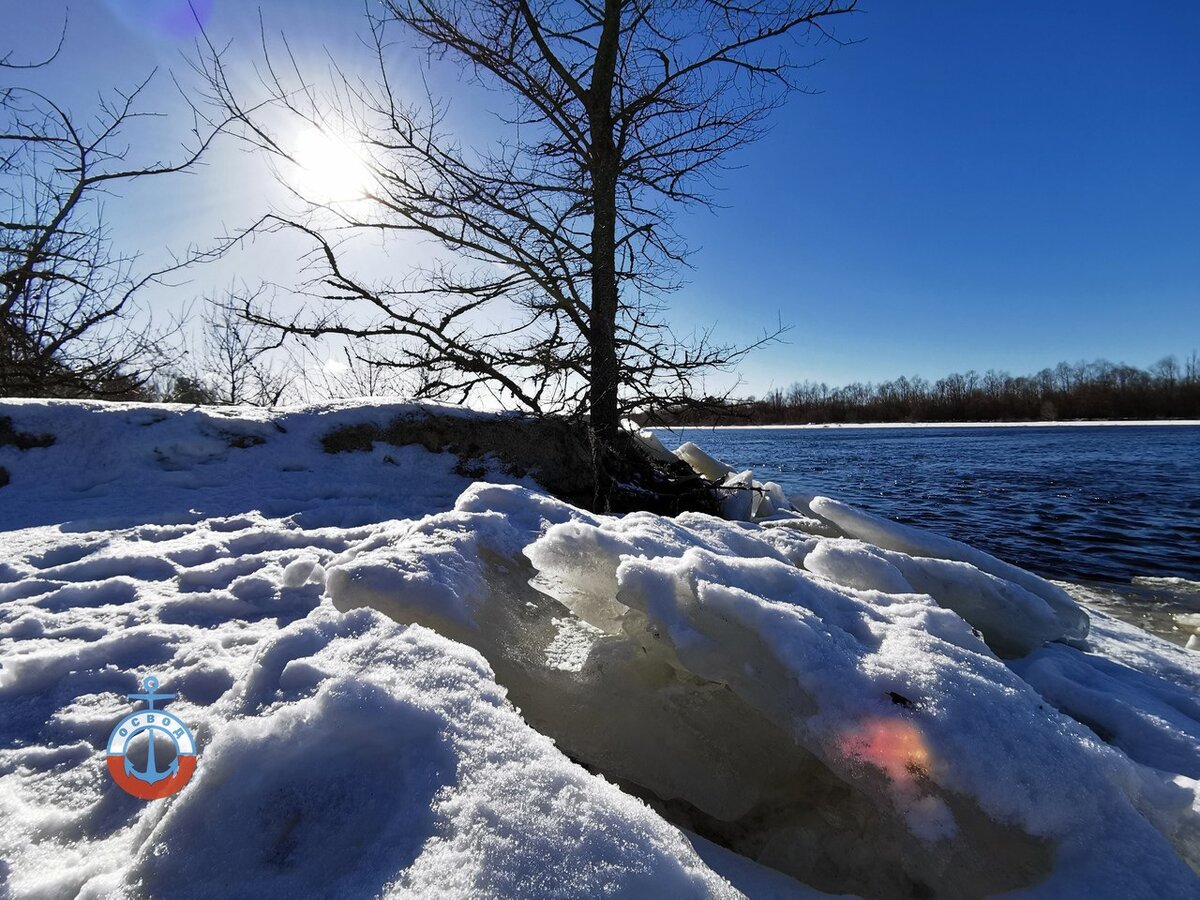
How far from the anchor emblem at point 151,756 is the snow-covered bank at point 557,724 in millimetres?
32

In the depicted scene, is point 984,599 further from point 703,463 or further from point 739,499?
point 703,463

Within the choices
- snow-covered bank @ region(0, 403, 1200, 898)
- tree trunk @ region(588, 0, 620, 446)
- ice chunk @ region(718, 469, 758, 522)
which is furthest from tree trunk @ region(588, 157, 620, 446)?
snow-covered bank @ region(0, 403, 1200, 898)

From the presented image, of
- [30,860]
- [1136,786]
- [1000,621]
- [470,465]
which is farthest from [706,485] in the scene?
[30,860]

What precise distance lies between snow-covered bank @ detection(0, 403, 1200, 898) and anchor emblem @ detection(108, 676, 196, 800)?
0.03m

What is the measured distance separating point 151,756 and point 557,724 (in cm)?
97

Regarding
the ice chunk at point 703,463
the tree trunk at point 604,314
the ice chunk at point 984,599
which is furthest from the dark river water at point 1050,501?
the tree trunk at point 604,314

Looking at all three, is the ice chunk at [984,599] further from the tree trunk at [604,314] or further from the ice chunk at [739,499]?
the tree trunk at [604,314]

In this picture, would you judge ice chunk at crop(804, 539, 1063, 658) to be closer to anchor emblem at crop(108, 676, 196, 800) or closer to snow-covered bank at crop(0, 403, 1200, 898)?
snow-covered bank at crop(0, 403, 1200, 898)

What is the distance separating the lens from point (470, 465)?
454 cm

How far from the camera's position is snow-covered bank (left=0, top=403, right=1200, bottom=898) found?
865mm

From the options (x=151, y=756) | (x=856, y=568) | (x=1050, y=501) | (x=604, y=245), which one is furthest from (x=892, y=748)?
(x=1050, y=501)

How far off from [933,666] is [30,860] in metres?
1.97

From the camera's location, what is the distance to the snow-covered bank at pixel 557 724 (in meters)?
0.87

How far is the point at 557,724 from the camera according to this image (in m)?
1.61
